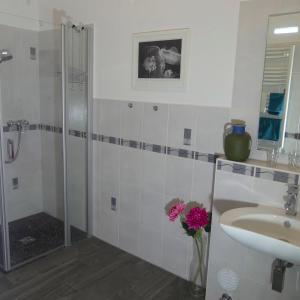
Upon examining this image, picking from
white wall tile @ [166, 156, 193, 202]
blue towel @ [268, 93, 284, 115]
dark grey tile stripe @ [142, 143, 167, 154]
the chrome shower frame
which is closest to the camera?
blue towel @ [268, 93, 284, 115]

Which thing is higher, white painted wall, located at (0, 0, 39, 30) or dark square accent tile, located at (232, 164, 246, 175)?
white painted wall, located at (0, 0, 39, 30)

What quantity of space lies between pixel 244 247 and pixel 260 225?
27cm

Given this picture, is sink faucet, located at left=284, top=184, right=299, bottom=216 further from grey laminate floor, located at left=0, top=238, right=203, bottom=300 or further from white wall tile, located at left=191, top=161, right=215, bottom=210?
grey laminate floor, located at left=0, top=238, right=203, bottom=300

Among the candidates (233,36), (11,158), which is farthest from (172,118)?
(11,158)

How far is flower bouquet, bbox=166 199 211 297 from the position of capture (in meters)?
2.05

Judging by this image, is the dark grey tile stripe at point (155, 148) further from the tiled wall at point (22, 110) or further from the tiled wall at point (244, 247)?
the tiled wall at point (22, 110)

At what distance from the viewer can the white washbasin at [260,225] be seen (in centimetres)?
146

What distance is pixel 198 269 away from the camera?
227cm

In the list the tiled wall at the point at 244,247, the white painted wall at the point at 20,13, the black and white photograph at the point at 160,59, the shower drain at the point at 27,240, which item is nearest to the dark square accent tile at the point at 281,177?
the tiled wall at the point at 244,247

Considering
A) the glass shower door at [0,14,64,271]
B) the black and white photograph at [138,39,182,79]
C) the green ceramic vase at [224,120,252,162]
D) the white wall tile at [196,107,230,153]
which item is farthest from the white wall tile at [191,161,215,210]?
the glass shower door at [0,14,64,271]

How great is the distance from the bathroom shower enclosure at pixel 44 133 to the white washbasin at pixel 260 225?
5.32ft

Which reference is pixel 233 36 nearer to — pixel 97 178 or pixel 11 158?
pixel 97 178

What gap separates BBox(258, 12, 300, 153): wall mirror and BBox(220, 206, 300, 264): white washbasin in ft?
1.36

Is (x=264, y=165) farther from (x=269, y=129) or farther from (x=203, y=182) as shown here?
(x=203, y=182)
